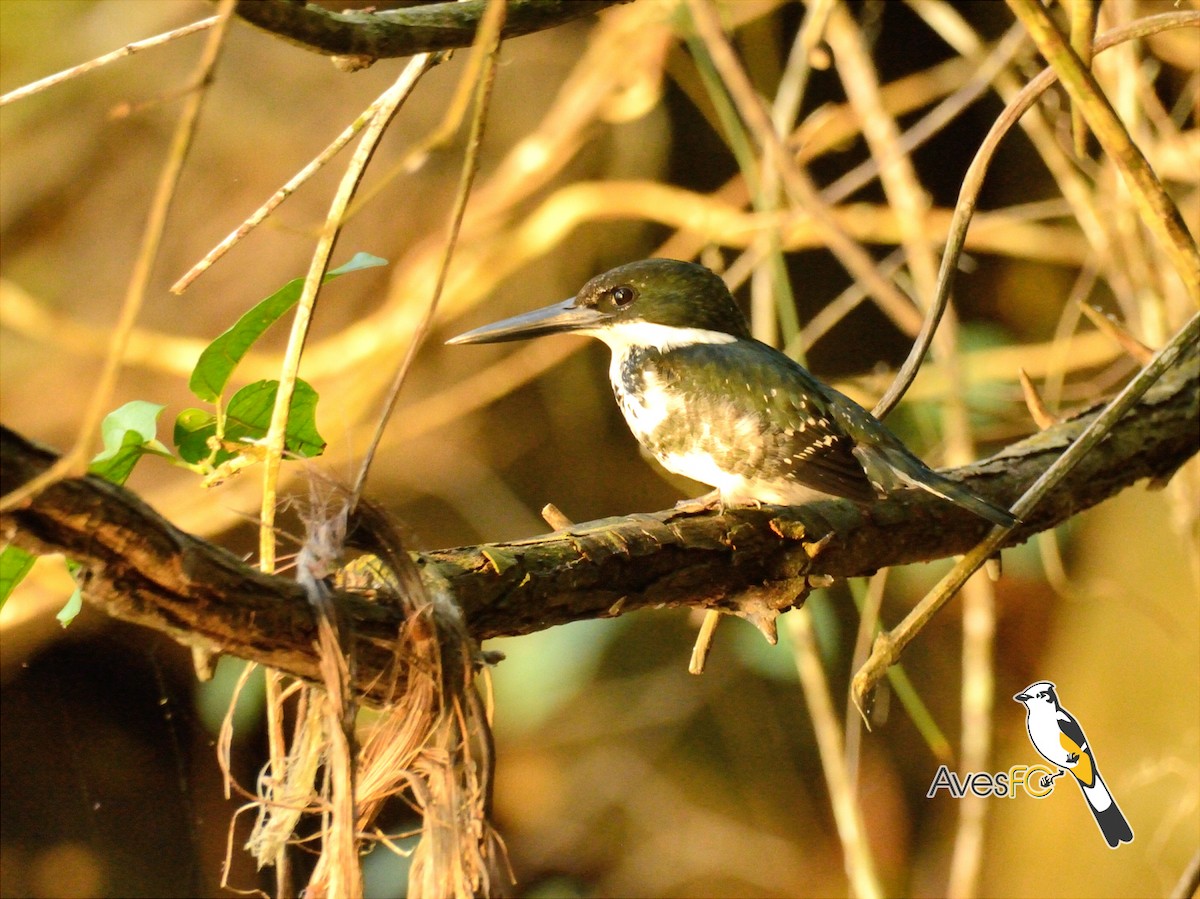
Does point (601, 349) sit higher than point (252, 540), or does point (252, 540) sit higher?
point (601, 349)

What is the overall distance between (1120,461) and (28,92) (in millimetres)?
1537

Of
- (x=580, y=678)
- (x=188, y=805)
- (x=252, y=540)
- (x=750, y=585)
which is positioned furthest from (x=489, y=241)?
(x=750, y=585)

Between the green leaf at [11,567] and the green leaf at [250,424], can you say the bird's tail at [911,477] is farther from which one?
the green leaf at [11,567]

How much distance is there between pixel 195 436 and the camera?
3.41ft

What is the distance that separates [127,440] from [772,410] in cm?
84

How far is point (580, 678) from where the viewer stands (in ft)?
9.90

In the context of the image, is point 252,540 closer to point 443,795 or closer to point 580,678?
point 580,678

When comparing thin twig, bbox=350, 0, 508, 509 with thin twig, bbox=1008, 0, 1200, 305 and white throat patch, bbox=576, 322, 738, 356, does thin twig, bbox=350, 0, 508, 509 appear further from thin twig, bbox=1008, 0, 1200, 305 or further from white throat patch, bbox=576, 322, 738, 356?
white throat patch, bbox=576, 322, 738, 356

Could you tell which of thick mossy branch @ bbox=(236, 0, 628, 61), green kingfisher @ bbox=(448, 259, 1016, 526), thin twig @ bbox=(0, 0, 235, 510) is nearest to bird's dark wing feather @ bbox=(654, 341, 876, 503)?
green kingfisher @ bbox=(448, 259, 1016, 526)

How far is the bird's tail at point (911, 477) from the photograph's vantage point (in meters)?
1.37

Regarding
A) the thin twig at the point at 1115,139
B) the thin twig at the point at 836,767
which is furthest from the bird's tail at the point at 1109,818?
the thin twig at the point at 1115,139

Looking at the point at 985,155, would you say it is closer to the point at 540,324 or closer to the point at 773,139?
the point at 773,139

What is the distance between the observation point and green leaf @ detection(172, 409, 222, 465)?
103cm

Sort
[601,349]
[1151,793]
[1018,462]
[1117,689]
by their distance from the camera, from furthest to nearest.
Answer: [601,349], [1117,689], [1151,793], [1018,462]
